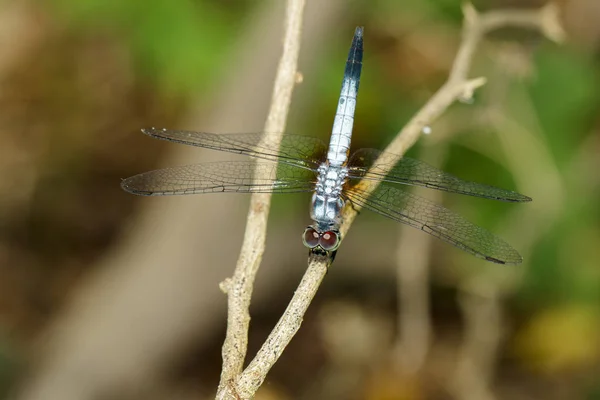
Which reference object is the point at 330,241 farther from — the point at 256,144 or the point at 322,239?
the point at 256,144

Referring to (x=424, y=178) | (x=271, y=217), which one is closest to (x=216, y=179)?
(x=424, y=178)

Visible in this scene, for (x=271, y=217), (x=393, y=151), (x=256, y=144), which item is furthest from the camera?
(x=271, y=217)

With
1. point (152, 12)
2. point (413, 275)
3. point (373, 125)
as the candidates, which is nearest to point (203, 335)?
point (413, 275)

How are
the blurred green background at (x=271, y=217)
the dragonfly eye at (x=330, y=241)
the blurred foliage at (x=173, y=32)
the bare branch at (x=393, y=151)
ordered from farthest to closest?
the blurred foliage at (x=173, y=32)
the blurred green background at (x=271, y=217)
the dragonfly eye at (x=330, y=241)
the bare branch at (x=393, y=151)

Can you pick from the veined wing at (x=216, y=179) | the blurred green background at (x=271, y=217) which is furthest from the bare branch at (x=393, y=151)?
the blurred green background at (x=271, y=217)

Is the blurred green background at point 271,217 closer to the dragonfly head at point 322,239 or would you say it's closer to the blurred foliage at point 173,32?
the blurred foliage at point 173,32

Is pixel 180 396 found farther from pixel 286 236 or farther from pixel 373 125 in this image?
pixel 373 125
